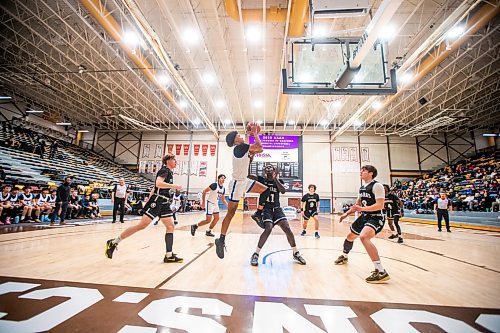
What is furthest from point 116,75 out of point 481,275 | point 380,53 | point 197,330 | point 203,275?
point 481,275

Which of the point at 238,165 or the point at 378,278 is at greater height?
the point at 238,165

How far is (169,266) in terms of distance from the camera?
353 cm

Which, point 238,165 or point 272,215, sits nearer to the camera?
point 238,165

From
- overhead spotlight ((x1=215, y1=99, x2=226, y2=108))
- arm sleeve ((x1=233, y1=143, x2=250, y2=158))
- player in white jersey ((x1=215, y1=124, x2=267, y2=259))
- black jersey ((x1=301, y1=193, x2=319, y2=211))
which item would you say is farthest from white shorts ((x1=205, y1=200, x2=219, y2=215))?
overhead spotlight ((x1=215, y1=99, x2=226, y2=108))

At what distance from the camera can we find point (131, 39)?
11.4 metres

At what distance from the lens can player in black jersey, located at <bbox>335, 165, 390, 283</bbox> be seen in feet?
10.4

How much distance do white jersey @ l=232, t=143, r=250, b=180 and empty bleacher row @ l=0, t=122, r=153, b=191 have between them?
11.1 metres

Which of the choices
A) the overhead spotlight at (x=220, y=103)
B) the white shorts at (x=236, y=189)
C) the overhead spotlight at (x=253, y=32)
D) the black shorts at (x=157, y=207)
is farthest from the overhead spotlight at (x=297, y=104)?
the black shorts at (x=157, y=207)

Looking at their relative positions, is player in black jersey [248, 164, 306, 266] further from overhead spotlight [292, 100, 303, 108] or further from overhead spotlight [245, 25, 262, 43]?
overhead spotlight [292, 100, 303, 108]

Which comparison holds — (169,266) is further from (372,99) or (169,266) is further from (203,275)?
(372,99)

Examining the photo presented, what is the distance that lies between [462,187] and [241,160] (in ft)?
67.6

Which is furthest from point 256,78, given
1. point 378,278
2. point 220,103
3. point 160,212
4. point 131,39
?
point 378,278

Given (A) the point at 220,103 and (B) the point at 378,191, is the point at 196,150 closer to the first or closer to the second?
(A) the point at 220,103

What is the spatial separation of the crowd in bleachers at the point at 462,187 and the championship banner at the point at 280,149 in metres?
10.6
